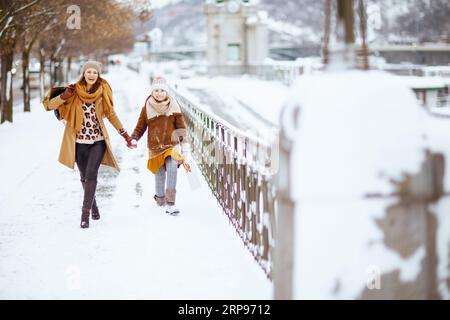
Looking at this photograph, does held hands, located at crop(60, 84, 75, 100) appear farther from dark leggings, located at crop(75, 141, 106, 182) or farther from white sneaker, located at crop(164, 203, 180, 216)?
white sneaker, located at crop(164, 203, 180, 216)

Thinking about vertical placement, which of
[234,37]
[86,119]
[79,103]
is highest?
[234,37]

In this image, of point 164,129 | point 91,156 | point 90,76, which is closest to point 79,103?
point 90,76

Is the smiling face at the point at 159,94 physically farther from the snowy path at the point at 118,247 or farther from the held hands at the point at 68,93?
the snowy path at the point at 118,247

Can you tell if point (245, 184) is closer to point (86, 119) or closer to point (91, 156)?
point (91, 156)

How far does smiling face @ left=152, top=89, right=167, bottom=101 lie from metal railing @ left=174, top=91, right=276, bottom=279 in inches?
36.3

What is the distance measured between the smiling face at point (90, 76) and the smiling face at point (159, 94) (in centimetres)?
88

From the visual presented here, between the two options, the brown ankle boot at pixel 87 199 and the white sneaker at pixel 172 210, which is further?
the white sneaker at pixel 172 210

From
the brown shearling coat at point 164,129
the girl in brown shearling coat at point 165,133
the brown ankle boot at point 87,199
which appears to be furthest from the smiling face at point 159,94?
the brown ankle boot at point 87,199

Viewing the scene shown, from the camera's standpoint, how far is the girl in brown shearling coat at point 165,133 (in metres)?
8.68

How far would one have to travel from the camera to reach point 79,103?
8000 mm

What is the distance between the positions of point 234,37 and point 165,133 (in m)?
53.3

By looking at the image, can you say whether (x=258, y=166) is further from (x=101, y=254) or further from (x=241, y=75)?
(x=241, y=75)

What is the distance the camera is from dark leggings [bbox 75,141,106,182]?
26.6 feet
